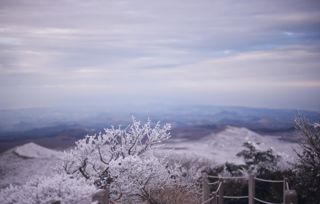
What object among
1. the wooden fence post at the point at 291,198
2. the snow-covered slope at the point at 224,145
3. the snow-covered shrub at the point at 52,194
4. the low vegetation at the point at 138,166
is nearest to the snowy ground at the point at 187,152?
the snow-covered slope at the point at 224,145

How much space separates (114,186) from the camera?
287 inches

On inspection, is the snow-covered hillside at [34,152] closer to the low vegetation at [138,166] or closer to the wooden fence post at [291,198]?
the low vegetation at [138,166]

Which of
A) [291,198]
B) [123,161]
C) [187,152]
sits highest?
[123,161]

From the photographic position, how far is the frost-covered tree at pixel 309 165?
7.18 meters

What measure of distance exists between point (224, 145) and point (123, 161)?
8506 millimetres

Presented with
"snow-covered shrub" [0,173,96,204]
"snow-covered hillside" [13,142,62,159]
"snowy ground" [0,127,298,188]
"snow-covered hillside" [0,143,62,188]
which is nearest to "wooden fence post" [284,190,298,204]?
"snow-covered shrub" [0,173,96,204]

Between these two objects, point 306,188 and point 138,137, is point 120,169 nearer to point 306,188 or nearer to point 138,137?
point 138,137

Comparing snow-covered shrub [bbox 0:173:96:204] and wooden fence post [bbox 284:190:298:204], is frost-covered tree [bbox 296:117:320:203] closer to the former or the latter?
wooden fence post [bbox 284:190:298:204]

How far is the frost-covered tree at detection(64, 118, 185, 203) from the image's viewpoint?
725cm

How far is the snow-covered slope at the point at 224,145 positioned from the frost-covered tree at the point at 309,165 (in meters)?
4.35

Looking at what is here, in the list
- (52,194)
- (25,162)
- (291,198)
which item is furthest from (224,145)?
(52,194)

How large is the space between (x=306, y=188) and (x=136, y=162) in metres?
2.67

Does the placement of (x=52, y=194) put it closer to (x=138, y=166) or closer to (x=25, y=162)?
(x=138, y=166)

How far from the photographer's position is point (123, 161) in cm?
725
